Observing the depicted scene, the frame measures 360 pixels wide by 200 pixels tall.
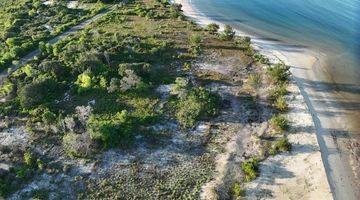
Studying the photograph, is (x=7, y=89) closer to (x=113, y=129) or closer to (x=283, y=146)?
(x=113, y=129)

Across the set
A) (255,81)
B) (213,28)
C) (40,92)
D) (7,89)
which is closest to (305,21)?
(213,28)

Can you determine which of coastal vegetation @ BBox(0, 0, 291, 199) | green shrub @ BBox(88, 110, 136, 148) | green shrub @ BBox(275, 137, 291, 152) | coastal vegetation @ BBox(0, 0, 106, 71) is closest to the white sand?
green shrub @ BBox(275, 137, 291, 152)

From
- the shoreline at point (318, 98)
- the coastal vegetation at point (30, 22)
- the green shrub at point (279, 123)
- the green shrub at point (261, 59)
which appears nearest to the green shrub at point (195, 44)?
the green shrub at point (261, 59)

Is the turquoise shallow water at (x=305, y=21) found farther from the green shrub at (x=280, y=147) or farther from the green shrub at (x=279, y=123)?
the green shrub at (x=280, y=147)

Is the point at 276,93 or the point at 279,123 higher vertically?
the point at 276,93

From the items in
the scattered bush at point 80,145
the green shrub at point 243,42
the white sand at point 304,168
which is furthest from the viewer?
the green shrub at point 243,42

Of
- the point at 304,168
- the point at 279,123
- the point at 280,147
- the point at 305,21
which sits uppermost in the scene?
the point at 305,21

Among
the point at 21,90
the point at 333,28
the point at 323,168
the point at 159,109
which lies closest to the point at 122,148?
the point at 159,109
